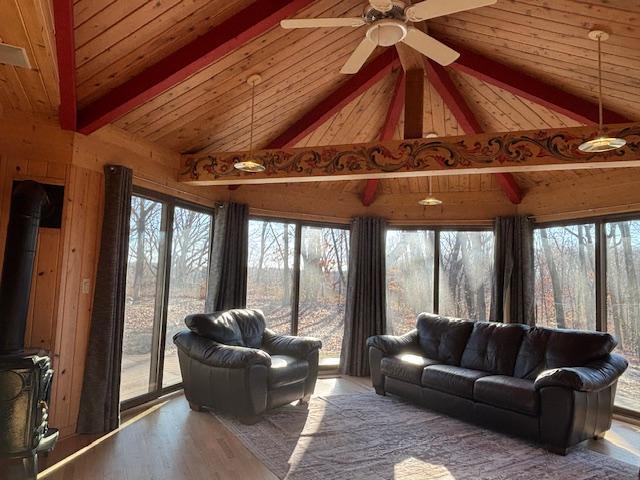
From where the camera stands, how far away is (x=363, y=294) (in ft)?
21.0

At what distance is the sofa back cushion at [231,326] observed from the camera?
14.7ft

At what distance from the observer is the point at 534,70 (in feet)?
13.1

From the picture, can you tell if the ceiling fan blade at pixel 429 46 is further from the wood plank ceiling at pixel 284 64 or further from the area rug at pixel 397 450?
the area rug at pixel 397 450

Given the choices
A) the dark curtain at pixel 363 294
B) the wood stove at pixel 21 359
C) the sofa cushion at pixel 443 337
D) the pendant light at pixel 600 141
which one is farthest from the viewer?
the dark curtain at pixel 363 294

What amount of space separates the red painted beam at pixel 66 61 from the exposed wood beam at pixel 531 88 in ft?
10.7

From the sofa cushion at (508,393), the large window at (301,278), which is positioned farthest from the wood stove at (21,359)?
the sofa cushion at (508,393)

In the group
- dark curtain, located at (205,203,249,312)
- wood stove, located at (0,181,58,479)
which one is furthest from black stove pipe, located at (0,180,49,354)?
dark curtain, located at (205,203,249,312)

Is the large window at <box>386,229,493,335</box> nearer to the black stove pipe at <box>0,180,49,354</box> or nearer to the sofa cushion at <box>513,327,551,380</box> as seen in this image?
the sofa cushion at <box>513,327,551,380</box>

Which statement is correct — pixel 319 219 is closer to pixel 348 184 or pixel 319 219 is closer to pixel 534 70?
pixel 348 184

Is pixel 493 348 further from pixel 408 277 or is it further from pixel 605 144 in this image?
pixel 605 144

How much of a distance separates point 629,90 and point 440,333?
310 centimetres

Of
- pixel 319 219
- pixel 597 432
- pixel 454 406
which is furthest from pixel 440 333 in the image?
pixel 319 219

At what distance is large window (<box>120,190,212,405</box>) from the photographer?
14.6ft

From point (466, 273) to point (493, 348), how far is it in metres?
1.87
